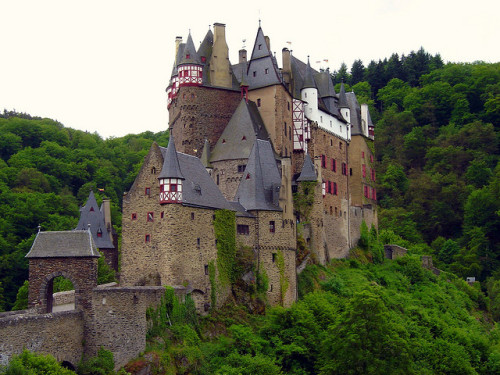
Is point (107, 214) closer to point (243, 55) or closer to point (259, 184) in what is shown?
point (259, 184)

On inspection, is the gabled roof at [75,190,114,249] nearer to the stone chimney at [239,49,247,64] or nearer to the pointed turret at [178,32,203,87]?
the pointed turret at [178,32,203,87]

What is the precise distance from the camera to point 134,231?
145ft

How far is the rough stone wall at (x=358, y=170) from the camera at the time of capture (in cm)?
6688

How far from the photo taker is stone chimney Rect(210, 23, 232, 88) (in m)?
58.6

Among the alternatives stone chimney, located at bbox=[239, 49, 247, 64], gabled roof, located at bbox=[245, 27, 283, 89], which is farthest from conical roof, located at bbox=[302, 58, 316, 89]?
stone chimney, located at bbox=[239, 49, 247, 64]

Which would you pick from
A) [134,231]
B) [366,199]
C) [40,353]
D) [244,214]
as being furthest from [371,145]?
[40,353]

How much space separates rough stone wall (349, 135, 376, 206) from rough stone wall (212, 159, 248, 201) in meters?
15.5

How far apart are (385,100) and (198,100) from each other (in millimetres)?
62227

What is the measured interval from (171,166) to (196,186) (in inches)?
100

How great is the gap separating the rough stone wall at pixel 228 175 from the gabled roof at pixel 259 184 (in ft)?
10.8

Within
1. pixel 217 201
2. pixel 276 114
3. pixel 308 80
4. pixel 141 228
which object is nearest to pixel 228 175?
pixel 276 114

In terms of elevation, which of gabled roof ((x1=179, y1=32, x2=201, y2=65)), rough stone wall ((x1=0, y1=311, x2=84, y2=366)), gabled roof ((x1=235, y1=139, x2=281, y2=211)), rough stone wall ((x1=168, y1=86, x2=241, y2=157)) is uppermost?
gabled roof ((x1=179, y1=32, x2=201, y2=65))

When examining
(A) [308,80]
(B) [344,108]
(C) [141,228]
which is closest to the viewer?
(C) [141,228]

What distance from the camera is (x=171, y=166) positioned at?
43.5 m
